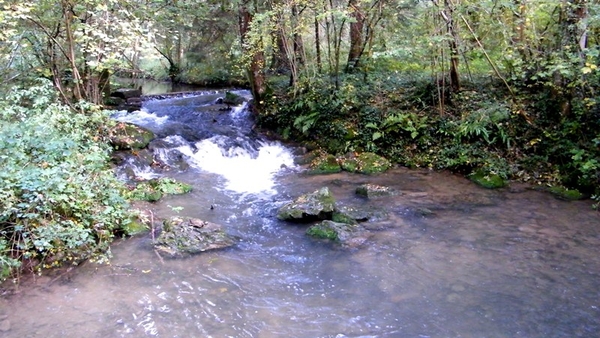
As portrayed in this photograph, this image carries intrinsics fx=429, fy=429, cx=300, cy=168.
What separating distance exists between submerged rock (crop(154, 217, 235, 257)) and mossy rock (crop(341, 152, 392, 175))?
16.2 ft

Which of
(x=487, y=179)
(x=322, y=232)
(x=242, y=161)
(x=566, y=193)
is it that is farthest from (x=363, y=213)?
(x=242, y=161)

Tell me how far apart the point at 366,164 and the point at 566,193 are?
4632 mm

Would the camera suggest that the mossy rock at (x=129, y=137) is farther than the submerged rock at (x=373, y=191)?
Yes

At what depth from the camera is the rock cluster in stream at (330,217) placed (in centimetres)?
736

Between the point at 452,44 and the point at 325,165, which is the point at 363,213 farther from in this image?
the point at 452,44

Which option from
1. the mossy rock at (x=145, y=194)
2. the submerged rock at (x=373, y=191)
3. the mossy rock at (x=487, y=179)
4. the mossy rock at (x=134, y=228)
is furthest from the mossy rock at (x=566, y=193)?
the mossy rock at (x=145, y=194)

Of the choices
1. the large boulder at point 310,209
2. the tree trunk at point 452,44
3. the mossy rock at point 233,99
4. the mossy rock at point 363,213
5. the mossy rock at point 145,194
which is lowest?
the mossy rock at point 363,213

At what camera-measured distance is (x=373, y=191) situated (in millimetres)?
9602

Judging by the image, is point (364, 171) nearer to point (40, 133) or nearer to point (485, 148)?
point (485, 148)

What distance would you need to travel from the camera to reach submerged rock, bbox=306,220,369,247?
7238 mm

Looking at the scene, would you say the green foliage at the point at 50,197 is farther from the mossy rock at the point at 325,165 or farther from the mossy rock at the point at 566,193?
the mossy rock at the point at 566,193

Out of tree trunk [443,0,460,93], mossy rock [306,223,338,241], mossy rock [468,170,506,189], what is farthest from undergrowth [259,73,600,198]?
mossy rock [306,223,338,241]

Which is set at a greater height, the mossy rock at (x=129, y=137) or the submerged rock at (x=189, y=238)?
the mossy rock at (x=129, y=137)

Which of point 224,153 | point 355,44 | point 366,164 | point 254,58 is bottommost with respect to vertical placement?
point 366,164
